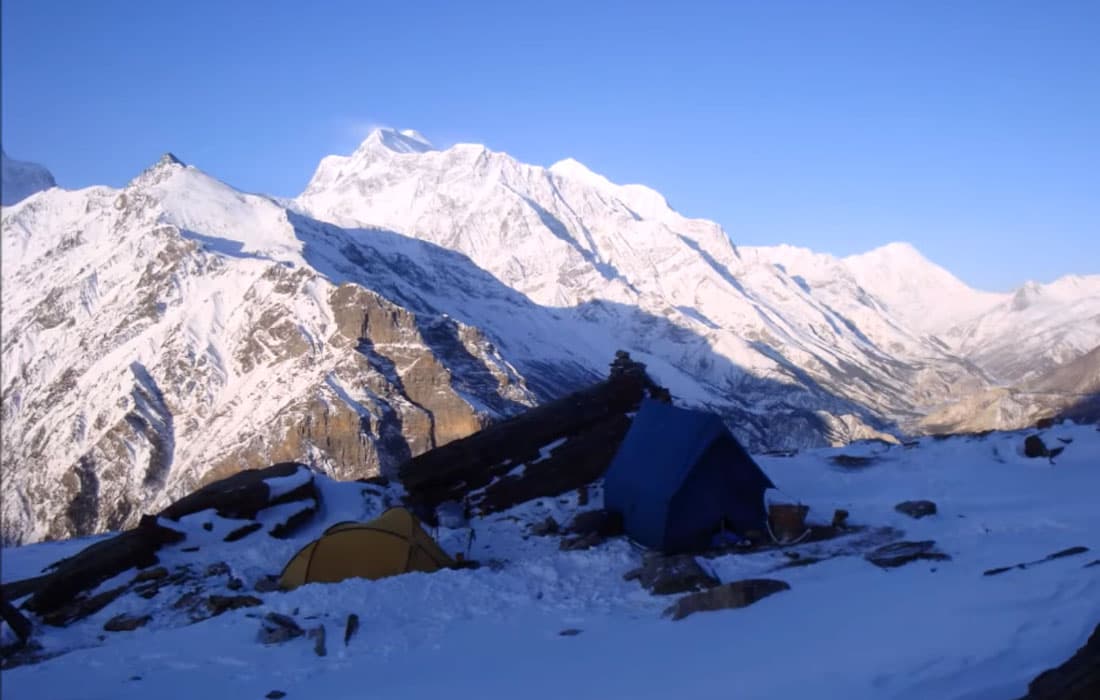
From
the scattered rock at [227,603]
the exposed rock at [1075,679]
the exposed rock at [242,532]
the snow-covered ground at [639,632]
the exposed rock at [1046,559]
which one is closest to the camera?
the exposed rock at [1075,679]

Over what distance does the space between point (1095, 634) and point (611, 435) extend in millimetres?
23193

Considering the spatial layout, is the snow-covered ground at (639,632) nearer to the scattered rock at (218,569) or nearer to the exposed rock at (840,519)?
the exposed rock at (840,519)

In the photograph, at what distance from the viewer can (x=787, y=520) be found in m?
22.7

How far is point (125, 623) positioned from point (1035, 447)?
96.2 ft

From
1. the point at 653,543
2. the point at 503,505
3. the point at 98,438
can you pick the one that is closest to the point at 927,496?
the point at 653,543

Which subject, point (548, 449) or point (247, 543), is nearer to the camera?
point (247, 543)

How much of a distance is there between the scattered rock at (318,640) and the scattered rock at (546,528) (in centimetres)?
1080

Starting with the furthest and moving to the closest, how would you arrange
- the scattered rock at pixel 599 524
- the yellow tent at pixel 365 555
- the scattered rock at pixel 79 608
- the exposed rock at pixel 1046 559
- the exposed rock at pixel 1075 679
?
the scattered rock at pixel 599 524, the yellow tent at pixel 365 555, the scattered rock at pixel 79 608, the exposed rock at pixel 1046 559, the exposed rock at pixel 1075 679

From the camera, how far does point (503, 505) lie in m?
28.4

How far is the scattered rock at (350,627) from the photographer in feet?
47.7

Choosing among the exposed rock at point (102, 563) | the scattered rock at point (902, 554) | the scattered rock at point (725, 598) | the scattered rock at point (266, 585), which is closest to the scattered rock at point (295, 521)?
the exposed rock at point (102, 563)

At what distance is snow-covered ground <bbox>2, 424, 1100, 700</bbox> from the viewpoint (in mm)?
10586

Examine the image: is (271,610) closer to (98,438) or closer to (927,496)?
(927,496)

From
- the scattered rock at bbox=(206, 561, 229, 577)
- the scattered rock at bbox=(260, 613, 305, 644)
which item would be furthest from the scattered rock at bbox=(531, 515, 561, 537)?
the scattered rock at bbox=(260, 613, 305, 644)
